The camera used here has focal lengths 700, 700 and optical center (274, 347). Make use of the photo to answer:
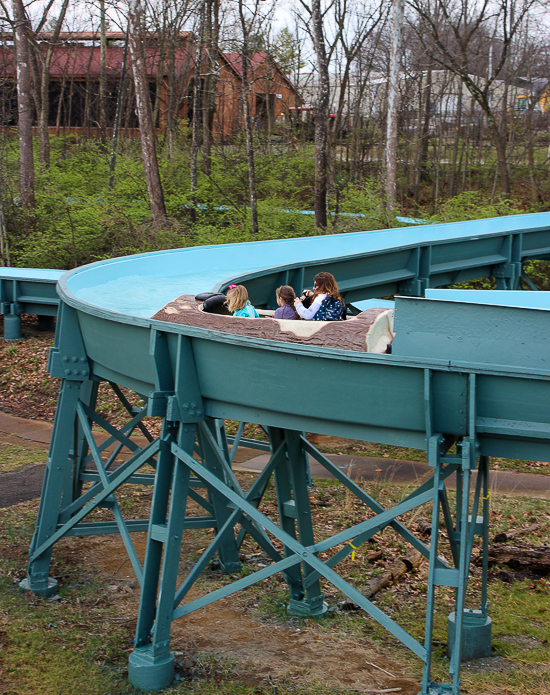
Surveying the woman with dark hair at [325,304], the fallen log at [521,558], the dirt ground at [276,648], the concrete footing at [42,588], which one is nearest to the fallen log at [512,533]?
the fallen log at [521,558]

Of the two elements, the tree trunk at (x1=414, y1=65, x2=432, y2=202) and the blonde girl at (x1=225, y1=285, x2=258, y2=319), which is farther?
the tree trunk at (x1=414, y1=65, x2=432, y2=202)

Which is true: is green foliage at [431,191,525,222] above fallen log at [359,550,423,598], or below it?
above

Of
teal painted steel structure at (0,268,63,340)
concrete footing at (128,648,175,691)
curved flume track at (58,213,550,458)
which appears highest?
curved flume track at (58,213,550,458)

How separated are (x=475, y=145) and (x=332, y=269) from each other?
24060 mm

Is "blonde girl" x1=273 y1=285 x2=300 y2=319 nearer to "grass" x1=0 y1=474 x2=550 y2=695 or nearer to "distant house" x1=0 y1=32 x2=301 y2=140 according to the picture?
"grass" x1=0 y1=474 x2=550 y2=695

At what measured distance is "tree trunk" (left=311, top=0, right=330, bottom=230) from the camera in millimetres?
18047

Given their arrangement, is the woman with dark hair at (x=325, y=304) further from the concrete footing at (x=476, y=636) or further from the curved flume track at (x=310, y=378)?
the concrete footing at (x=476, y=636)

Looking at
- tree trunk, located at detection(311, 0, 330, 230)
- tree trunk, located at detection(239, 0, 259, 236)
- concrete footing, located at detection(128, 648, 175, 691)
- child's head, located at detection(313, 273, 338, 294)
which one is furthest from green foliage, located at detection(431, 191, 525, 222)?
concrete footing, located at detection(128, 648, 175, 691)

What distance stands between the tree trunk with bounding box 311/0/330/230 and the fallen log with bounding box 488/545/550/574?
43.3ft

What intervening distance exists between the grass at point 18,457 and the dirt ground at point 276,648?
427 cm

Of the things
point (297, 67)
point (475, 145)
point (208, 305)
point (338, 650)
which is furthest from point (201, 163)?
point (338, 650)

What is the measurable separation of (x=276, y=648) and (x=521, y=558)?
3396mm

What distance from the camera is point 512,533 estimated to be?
8.91 metres

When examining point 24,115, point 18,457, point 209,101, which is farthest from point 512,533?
point 209,101
